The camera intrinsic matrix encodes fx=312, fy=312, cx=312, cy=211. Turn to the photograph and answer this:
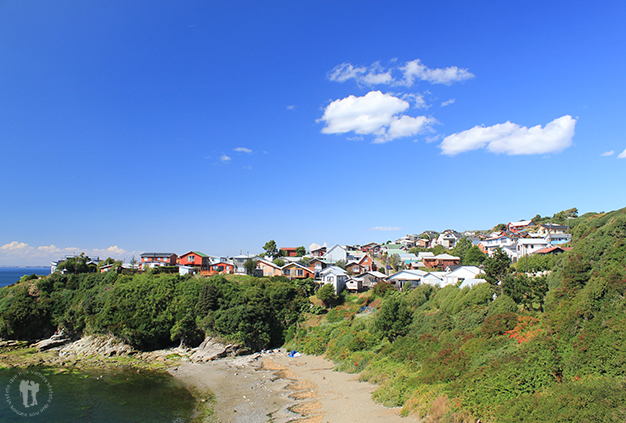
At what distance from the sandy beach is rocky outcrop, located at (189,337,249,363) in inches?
47.6

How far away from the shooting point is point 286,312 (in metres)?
49.8

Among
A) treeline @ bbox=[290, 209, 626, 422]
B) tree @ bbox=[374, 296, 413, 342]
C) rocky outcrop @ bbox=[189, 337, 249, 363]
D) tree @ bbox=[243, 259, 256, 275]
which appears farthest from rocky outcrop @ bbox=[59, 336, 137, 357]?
tree @ bbox=[374, 296, 413, 342]

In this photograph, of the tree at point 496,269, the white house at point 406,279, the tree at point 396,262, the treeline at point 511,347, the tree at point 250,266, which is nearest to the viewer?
the treeline at point 511,347

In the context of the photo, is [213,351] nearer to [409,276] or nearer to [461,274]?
[409,276]

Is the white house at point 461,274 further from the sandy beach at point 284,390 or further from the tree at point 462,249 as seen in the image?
the tree at point 462,249

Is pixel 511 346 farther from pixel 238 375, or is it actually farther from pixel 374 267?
pixel 374 267

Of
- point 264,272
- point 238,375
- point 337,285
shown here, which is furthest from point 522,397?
point 264,272

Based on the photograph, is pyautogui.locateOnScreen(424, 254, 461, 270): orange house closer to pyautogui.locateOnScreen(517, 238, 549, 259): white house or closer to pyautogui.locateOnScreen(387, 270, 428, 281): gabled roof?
pyautogui.locateOnScreen(517, 238, 549, 259): white house

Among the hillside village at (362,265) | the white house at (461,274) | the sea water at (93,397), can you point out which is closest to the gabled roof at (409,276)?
the hillside village at (362,265)

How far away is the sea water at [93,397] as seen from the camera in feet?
87.2

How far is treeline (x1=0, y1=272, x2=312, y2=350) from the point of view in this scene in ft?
147

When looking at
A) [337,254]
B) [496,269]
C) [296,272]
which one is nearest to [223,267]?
[296,272]

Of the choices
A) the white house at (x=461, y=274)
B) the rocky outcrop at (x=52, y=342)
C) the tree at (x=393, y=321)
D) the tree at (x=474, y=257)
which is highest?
the tree at (x=474, y=257)

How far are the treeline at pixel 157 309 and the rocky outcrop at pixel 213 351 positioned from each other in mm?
1005
